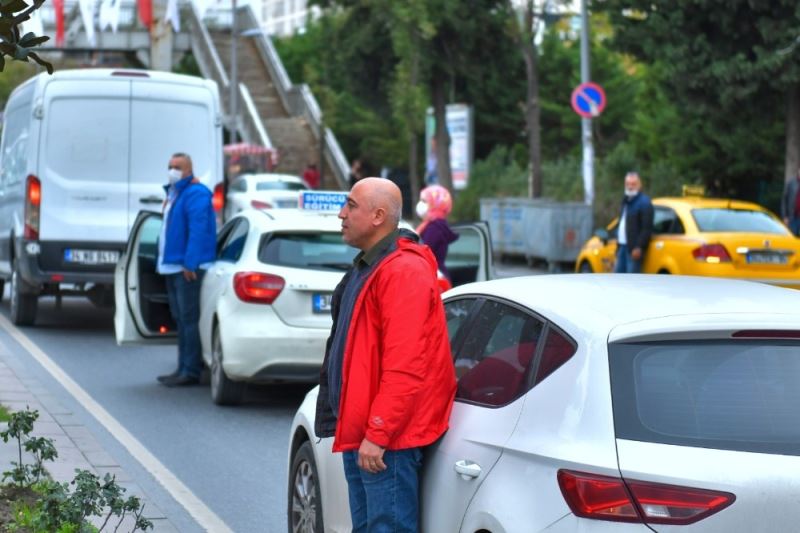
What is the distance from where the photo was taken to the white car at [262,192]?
3206 centimetres

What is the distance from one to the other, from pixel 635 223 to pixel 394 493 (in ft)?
50.1

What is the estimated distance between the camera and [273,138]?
192 feet

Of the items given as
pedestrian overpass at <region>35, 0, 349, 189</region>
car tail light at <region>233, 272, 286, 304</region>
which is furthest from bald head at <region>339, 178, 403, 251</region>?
pedestrian overpass at <region>35, 0, 349, 189</region>

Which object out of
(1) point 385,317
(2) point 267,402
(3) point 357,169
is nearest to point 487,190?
(3) point 357,169

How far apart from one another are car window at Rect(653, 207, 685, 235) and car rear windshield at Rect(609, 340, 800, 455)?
1582cm

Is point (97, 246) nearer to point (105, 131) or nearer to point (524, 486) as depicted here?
point (105, 131)

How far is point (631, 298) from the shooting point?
194 inches

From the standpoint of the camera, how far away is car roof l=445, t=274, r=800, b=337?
4.66m

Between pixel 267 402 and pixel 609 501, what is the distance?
8.09 meters

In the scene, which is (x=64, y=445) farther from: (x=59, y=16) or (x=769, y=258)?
(x=59, y=16)

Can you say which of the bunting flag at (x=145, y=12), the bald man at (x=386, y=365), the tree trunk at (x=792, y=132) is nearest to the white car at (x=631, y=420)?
the bald man at (x=386, y=365)

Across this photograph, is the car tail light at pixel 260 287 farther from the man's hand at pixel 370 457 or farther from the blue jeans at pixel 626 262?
the blue jeans at pixel 626 262

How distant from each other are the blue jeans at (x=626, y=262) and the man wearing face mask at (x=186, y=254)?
870 cm

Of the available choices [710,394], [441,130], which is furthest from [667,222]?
[441,130]
